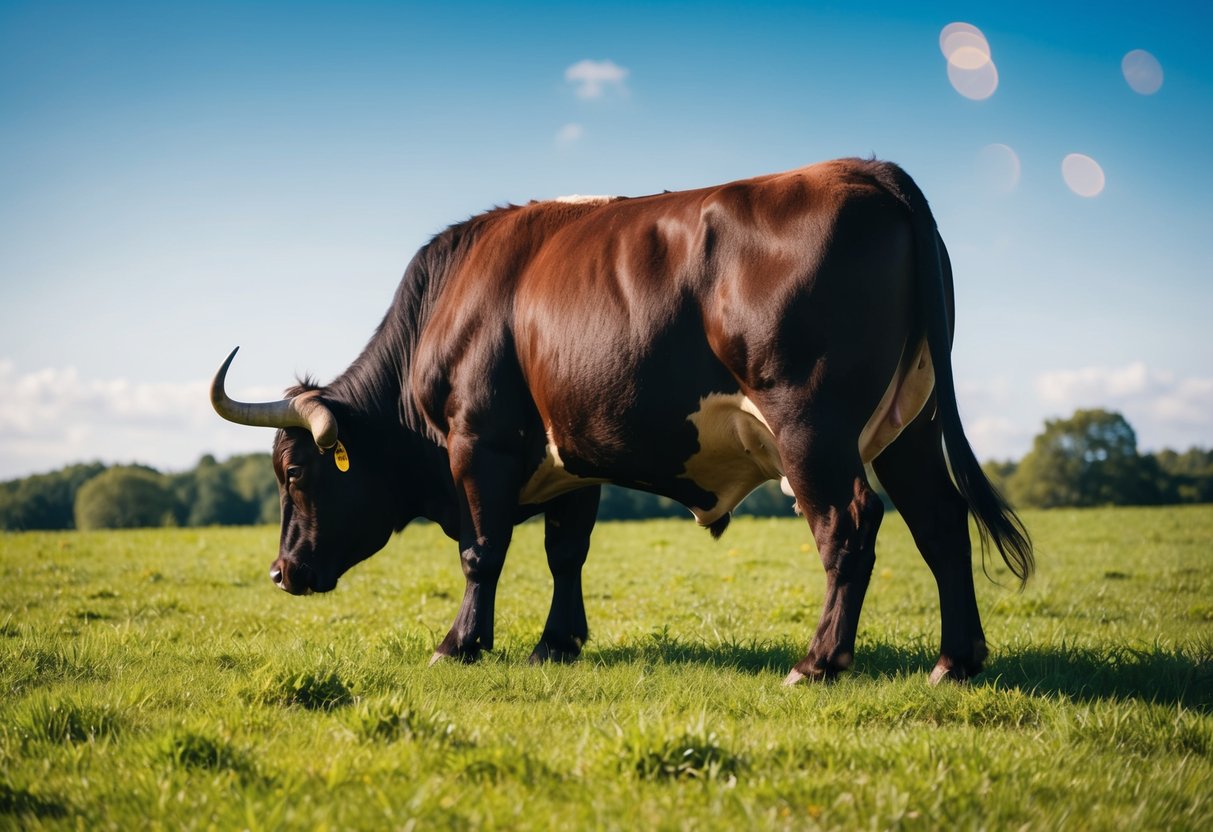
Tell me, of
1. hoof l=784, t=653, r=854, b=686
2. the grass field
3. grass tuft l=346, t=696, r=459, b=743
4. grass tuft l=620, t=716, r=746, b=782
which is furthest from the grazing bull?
grass tuft l=346, t=696, r=459, b=743

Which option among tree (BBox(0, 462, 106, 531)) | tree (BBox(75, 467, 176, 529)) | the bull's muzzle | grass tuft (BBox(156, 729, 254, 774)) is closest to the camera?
grass tuft (BBox(156, 729, 254, 774))

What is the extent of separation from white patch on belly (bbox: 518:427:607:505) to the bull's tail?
228cm

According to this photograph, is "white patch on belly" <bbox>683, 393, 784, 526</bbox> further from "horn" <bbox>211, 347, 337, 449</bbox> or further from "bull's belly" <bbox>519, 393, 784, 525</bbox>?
"horn" <bbox>211, 347, 337, 449</bbox>

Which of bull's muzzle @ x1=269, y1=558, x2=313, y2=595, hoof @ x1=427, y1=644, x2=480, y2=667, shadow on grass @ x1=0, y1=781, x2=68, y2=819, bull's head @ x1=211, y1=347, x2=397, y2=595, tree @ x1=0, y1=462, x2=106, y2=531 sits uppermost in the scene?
bull's head @ x1=211, y1=347, x2=397, y2=595

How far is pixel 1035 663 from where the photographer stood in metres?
5.96

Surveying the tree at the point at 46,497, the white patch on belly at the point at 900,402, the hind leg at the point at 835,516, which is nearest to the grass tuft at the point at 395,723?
the hind leg at the point at 835,516

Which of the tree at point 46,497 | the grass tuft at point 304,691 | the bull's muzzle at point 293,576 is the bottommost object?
the tree at point 46,497

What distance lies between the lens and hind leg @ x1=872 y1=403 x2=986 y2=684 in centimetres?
550

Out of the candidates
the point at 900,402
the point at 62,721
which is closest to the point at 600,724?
the point at 62,721

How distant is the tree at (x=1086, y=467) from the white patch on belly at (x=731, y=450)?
70.0 metres

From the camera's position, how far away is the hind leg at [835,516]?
506 centimetres

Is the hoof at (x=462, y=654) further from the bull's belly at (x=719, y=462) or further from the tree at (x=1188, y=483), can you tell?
the tree at (x=1188, y=483)

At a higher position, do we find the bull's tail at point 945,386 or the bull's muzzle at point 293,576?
the bull's tail at point 945,386

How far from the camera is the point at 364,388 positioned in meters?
7.47
